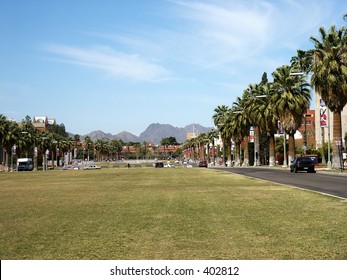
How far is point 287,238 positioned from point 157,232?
9.79ft

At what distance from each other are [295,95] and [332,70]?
57.1 feet

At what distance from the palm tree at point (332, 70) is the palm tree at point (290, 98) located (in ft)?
46.6

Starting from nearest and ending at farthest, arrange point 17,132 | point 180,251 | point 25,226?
point 180,251 < point 25,226 < point 17,132

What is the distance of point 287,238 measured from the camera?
9906 mm

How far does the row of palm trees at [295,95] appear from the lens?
47906 millimetres

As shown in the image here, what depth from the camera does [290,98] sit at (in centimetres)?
6344

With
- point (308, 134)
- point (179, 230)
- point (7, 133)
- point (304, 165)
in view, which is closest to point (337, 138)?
point (304, 165)

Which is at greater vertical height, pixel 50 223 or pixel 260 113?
pixel 260 113

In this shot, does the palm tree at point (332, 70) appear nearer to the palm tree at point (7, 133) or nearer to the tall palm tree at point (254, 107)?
the tall palm tree at point (254, 107)

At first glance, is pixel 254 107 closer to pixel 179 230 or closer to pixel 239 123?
pixel 239 123

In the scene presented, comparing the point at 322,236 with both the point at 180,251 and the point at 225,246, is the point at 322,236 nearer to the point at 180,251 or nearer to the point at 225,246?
the point at 225,246

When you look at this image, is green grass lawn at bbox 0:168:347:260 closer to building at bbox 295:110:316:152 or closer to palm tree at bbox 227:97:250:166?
palm tree at bbox 227:97:250:166

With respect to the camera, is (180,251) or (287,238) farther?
(287,238)
